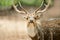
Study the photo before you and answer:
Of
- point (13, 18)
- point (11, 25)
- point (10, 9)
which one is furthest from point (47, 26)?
point (10, 9)

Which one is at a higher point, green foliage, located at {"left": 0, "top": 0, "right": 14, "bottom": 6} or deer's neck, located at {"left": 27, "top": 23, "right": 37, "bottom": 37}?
green foliage, located at {"left": 0, "top": 0, "right": 14, "bottom": 6}

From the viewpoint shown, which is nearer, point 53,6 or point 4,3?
point 4,3

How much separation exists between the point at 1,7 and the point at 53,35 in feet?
24.0

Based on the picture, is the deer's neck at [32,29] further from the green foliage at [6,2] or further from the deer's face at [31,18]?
the green foliage at [6,2]

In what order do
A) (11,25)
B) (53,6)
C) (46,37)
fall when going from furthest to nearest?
(53,6)
(11,25)
(46,37)

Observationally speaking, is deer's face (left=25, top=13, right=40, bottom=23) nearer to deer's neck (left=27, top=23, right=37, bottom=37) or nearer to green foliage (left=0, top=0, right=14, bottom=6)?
deer's neck (left=27, top=23, right=37, bottom=37)

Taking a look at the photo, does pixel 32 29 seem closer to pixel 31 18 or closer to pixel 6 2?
pixel 31 18

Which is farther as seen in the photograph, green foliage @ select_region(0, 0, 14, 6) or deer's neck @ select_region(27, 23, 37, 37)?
green foliage @ select_region(0, 0, 14, 6)

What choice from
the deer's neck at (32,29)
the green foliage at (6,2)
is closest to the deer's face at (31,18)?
the deer's neck at (32,29)

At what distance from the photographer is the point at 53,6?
14219mm

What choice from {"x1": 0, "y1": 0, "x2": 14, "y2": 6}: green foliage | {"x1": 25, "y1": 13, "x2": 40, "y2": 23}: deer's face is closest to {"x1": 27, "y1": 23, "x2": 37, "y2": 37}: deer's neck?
{"x1": 25, "y1": 13, "x2": 40, "y2": 23}: deer's face

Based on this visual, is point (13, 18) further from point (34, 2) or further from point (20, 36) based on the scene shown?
point (20, 36)

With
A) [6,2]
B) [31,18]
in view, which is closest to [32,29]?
[31,18]

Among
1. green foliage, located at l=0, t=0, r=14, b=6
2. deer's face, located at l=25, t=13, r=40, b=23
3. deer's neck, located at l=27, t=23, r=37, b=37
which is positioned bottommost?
deer's neck, located at l=27, t=23, r=37, b=37
